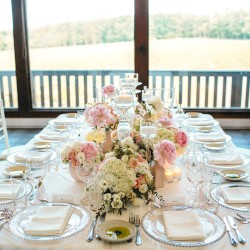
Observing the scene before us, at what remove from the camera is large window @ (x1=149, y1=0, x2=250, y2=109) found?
213 inches

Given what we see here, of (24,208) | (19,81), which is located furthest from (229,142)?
(19,81)

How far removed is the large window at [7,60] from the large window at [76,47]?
26 cm

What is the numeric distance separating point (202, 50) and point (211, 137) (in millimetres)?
2854

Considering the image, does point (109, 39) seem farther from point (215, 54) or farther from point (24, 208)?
point (24, 208)

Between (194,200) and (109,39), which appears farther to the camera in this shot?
(109,39)

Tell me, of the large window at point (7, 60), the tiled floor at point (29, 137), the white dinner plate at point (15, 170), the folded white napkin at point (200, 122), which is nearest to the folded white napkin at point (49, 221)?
the white dinner plate at point (15, 170)

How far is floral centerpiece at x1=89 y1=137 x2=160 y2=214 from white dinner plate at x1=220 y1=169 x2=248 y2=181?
556mm

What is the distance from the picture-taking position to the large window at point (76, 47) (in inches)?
216

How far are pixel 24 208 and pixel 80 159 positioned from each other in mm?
338

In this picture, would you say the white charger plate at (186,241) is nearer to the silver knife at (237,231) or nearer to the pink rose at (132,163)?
the silver knife at (237,231)

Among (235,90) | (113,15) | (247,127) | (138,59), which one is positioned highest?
(113,15)

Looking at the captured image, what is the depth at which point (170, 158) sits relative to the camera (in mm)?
2002

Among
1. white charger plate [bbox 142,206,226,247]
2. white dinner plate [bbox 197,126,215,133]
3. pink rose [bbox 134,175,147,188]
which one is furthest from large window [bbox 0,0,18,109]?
white charger plate [bbox 142,206,226,247]

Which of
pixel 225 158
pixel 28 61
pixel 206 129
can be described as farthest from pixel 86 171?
pixel 28 61
